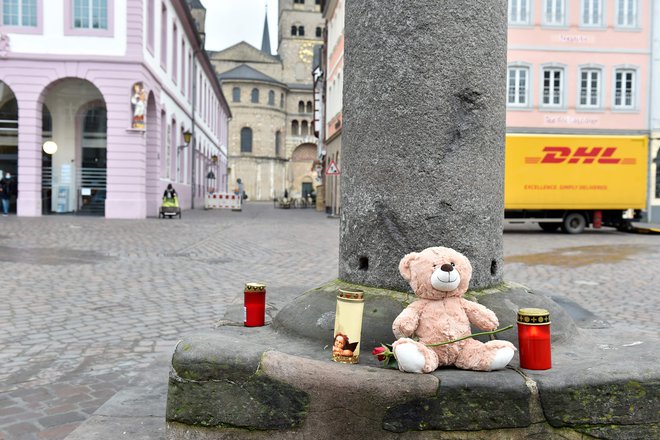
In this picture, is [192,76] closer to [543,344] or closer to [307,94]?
[543,344]

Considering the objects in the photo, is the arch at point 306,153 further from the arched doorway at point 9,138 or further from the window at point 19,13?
the window at point 19,13

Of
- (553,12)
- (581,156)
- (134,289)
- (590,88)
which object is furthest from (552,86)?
(134,289)

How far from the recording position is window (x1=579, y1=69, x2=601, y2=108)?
28547 mm

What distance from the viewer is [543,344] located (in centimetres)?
253

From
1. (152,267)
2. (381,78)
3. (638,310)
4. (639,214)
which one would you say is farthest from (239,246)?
(639,214)

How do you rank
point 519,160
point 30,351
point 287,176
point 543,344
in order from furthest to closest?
point 287,176, point 519,160, point 30,351, point 543,344

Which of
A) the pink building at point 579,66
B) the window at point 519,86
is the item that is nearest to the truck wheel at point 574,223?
the pink building at point 579,66

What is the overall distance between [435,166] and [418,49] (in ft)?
1.76

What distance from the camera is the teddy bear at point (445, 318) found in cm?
246

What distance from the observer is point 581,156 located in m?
20.9

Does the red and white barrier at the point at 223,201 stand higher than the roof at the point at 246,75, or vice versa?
the roof at the point at 246,75

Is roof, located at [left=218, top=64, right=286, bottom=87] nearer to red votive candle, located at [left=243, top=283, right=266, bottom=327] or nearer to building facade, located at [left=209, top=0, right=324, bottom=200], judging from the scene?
building facade, located at [left=209, top=0, right=324, bottom=200]

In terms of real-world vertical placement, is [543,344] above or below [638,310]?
above

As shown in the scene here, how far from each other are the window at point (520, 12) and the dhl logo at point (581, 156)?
30.4 ft
